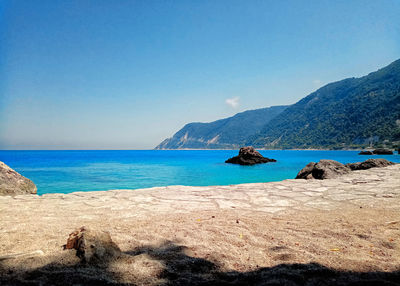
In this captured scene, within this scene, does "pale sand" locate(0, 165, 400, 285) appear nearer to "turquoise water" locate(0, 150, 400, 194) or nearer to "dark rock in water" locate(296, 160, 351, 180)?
"dark rock in water" locate(296, 160, 351, 180)

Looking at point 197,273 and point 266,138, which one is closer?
point 197,273

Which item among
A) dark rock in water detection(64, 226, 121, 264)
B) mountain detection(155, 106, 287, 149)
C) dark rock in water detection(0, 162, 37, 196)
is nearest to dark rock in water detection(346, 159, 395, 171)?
dark rock in water detection(64, 226, 121, 264)

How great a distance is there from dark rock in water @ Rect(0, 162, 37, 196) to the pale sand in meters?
1.66

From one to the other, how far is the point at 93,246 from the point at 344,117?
101 metres

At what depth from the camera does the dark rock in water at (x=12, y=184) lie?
22.4 ft

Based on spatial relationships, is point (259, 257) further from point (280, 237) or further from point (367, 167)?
point (367, 167)

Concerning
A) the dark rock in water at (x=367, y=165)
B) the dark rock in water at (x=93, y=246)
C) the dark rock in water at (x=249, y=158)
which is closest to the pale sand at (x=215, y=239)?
the dark rock in water at (x=93, y=246)

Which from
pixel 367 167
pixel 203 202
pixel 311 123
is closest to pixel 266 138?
pixel 311 123

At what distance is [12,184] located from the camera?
7.28m

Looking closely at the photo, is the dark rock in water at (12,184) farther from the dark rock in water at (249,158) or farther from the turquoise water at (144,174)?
the dark rock in water at (249,158)

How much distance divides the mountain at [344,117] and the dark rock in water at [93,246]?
80096mm

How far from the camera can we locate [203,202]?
5402 millimetres

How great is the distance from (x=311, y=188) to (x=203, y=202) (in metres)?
3.41

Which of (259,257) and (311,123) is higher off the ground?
(311,123)
